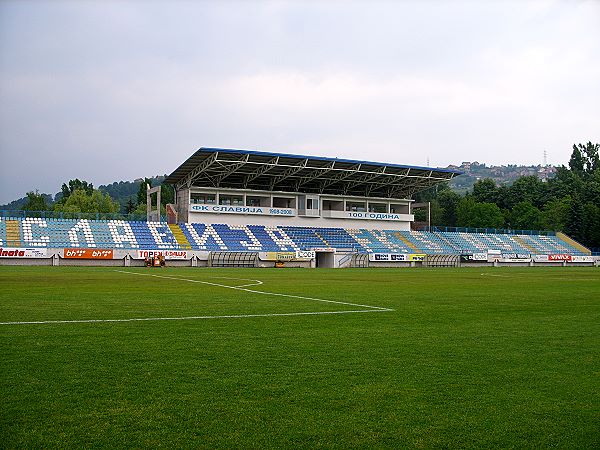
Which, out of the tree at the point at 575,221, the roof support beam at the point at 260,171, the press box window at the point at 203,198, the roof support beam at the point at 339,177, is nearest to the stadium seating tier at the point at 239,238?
the press box window at the point at 203,198

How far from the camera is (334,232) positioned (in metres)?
71.2

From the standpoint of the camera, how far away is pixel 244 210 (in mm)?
67188

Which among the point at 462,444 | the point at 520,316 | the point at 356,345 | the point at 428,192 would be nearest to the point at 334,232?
the point at 520,316

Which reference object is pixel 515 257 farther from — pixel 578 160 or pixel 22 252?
pixel 578 160

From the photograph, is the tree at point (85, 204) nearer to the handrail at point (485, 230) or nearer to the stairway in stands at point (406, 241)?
the stairway in stands at point (406, 241)

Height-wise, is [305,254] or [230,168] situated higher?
[230,168]

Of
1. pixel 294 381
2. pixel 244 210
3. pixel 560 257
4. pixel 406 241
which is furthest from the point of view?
pixel 560 257

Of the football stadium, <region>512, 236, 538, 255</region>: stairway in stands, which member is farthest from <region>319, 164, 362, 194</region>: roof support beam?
the football stadium

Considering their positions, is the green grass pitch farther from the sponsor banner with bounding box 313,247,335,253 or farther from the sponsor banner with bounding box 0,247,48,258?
the sponsor banner with bounding box 313,247,335,253

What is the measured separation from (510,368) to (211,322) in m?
6.31

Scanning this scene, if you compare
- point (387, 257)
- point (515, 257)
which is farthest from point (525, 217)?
Result: point (387, 257)

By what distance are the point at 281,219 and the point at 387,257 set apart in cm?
1284

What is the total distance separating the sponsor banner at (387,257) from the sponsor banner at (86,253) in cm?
2756

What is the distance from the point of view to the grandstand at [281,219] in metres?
57.5
